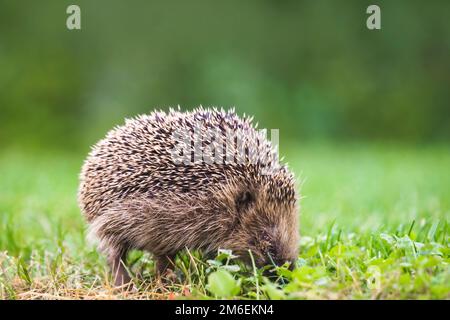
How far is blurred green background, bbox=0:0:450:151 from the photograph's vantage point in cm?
1523

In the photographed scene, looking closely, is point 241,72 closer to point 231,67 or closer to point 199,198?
point 231,67

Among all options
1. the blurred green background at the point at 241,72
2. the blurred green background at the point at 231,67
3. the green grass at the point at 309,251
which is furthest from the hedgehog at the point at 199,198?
the blurred green background at the point at 231,67

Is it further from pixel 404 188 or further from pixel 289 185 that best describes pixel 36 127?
pixel 289 185

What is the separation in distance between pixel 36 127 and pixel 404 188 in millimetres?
10310

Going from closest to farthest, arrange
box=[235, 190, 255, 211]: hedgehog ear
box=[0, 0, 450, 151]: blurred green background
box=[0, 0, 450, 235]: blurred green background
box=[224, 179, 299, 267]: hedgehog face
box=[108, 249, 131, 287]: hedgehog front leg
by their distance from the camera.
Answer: box=[224, 179, 299, 267]: hedgehog face, box=[235, 190, 255, 211]: hedgehog ear, box=[108, 249, 131, 287]: hedgehog front leg, box=[0, 0, 450, 235]: blurred green background, box=[0, 0, 450, 151]: blurred green background

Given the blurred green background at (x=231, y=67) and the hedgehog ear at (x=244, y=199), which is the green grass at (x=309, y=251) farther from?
the blurred green background at (x=231, y=67)

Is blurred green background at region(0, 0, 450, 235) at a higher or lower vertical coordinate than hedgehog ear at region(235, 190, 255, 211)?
higher

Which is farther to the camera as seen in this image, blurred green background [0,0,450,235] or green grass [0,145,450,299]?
blurred green background [0,0,450,235]

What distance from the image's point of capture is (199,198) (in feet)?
14.5

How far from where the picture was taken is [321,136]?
16438 mm

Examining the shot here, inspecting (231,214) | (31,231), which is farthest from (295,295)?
(31,231)

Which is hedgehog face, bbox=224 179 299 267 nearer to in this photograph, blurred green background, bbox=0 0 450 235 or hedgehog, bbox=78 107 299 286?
hedgehog, bbox=78 107 299 286

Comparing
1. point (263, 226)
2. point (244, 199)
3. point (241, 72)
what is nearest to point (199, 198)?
point (244, 199)

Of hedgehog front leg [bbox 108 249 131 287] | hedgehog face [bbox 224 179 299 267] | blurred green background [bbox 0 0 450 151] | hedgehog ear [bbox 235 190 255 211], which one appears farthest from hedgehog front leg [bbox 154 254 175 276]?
blurred green background [bbox 0 0 450 151]
